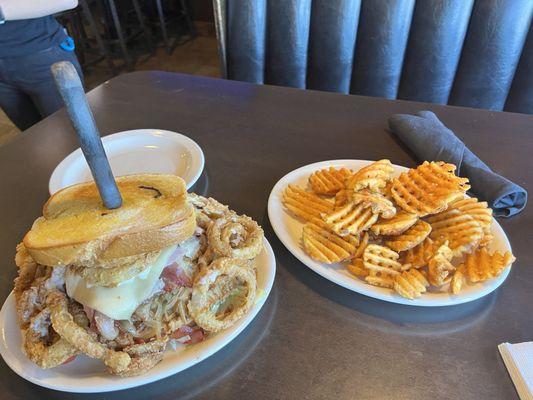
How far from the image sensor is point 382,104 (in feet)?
5.57

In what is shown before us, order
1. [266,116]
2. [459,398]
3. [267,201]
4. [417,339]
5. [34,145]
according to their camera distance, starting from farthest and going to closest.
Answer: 1. [266,116]
2. [34,145]
3. [267,201]
4. [417,339]
5. [459,398]

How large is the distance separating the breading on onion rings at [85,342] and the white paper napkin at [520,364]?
0.72 metres

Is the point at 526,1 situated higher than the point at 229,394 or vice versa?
the point at 526,1

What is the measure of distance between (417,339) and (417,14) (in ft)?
5.80

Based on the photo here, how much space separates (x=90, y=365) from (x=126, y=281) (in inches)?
7.4

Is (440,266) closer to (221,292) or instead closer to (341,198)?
(341,198)

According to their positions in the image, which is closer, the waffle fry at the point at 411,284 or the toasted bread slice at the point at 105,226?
the toasted bread slice at the point at 105,226

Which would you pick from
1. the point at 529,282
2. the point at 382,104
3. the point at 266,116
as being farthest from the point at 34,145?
the point at 529,282

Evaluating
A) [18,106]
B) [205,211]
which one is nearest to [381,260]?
[205,211]

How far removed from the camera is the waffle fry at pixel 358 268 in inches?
37.0

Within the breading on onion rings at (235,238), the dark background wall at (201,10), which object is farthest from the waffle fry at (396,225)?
the dark background wall at (201,10)

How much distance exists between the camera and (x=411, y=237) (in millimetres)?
952

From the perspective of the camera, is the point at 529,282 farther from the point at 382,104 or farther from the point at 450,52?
the point at 450,52

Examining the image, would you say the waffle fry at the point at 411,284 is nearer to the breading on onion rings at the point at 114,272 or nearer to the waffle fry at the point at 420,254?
the waffle fry at the point at 420,254
